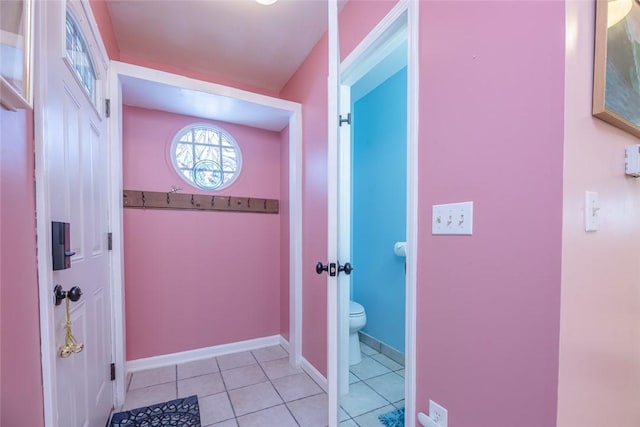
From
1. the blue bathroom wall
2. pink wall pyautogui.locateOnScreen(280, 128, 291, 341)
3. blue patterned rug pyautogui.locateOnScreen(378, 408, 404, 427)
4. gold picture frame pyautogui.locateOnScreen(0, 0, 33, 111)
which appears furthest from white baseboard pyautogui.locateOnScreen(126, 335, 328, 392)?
gold picture frame pyautogui.locateOnScreen(0, 0, 33, 111)

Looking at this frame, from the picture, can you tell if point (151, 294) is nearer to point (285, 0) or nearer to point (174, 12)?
point (174, 12)

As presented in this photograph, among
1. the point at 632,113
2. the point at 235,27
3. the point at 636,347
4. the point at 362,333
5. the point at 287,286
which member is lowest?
the point at 362,333

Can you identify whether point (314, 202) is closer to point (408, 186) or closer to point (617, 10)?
point (408, 186)

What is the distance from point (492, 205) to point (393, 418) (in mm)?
1390

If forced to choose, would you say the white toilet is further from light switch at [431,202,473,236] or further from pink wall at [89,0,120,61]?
pink wall at [89,0,120,61]

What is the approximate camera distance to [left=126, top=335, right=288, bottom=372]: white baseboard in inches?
88.3

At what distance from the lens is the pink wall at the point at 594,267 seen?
0.81 metres

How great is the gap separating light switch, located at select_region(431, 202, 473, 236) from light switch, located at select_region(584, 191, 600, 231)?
31 centimetres

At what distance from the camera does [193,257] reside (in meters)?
2.45

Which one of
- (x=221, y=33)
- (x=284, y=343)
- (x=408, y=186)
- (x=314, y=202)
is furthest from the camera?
(x=284, y=343)

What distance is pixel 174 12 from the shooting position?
1.85 m

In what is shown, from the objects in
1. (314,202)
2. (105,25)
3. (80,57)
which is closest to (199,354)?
(314,202)

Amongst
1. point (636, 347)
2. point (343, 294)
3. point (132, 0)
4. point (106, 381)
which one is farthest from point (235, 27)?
point (636, 347)

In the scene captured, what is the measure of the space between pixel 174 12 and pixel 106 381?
2.32 m
